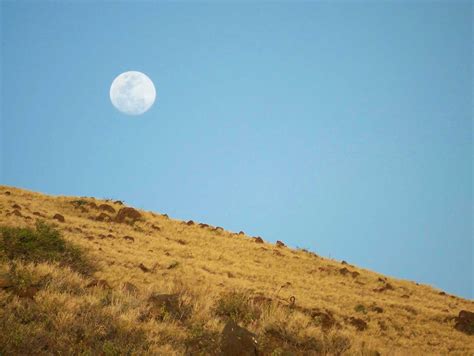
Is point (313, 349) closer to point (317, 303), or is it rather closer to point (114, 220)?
point (317, 303)

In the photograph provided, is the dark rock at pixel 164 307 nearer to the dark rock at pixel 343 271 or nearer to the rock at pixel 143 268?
the rock at pixel 143 268

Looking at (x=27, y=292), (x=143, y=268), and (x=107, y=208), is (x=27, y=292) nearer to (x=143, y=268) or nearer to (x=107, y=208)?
(x=143, y=268)

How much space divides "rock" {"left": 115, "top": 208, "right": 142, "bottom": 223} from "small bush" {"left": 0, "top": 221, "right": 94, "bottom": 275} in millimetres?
14167

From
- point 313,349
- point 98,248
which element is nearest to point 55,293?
point 313,349

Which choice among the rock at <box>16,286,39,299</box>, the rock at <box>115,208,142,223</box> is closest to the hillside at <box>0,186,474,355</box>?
the rock at <box>16,286,39,299</box>

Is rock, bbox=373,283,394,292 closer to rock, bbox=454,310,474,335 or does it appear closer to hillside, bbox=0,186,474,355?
hillside, bbox=0,186,474,355

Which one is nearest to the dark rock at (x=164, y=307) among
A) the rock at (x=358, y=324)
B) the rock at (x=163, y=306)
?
the rock at (x=163, y=306)

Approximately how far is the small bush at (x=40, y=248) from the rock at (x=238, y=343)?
6688 mm

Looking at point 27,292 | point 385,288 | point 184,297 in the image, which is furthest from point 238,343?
point 385,288

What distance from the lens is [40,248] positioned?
463 inches

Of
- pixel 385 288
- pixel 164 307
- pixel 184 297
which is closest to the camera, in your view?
pixel 164 307

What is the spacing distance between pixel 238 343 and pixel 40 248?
8255mm

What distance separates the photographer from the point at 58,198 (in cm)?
3014

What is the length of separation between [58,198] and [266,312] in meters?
26.1
